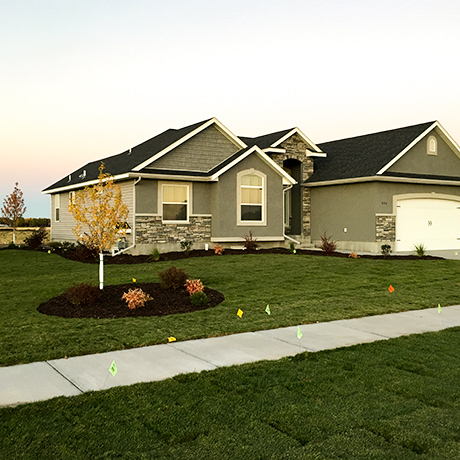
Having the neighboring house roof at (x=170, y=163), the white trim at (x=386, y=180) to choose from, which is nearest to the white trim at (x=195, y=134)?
the neighboring house roof at (x=170, y=163)

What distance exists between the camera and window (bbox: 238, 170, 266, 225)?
2240 centimetres

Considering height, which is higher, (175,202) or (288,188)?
(288,188)

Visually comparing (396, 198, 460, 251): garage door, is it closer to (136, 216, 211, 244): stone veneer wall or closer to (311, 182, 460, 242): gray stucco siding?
(311, 182, 460, 242): gray stucco siding

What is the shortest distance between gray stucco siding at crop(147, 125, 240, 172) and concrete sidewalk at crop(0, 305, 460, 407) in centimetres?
1427

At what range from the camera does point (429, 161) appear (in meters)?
24.8

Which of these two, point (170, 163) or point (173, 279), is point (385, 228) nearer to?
point (170, 163)

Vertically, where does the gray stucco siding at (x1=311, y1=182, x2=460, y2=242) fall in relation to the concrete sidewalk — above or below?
above

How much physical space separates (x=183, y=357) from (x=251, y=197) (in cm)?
1646

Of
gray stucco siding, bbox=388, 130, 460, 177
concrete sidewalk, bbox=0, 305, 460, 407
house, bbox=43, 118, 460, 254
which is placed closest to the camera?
concrete sidewalk, bbox=0, 305, 460, 407

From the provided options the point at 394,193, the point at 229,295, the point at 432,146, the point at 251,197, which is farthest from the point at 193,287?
the point at 432,146

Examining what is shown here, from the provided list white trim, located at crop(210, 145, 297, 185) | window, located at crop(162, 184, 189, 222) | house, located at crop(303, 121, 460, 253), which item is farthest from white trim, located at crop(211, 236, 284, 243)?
house, located at crop(303, 121, 460, 253)

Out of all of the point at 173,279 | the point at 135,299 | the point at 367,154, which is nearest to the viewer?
the point at 135,299

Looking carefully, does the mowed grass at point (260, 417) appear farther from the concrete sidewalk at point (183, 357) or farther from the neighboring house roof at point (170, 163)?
the neighboring house roof at point (170, 163)

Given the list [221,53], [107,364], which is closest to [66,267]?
[221,53]
